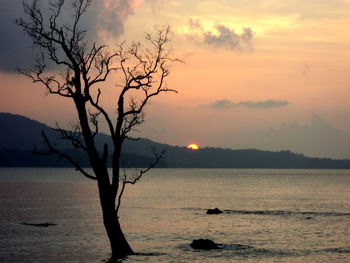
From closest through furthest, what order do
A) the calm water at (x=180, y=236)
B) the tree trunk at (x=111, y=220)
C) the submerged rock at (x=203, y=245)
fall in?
1. the tree trunk at (x=111, y=220)
2. the calm water at (x=180, y=236)
3. the submerged rock at (x=203, y=245)

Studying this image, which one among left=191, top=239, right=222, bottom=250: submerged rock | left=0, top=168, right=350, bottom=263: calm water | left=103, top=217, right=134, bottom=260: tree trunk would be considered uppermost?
left=103, top=217, right=134, bottom=260: tree trunk

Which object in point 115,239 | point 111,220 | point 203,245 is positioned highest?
point 111,220

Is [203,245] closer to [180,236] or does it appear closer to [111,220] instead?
[180,236]

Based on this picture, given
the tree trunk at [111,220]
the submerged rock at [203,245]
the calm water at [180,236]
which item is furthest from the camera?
the submerged rock at [203,245]

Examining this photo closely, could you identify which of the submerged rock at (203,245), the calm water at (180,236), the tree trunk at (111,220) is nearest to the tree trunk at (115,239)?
the tree trunk at (111,220)

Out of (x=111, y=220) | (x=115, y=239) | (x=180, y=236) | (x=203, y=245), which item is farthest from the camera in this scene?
(x=180, y=236)

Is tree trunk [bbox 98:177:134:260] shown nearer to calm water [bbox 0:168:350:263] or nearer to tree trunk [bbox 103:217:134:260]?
tree trunk [bbox 103:217:134:260]

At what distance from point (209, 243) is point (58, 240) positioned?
15229 mm

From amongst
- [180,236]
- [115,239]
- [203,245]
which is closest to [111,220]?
[115,239]

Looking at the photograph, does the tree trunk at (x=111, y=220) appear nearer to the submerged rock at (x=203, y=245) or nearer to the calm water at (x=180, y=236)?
the calm water at (x=180, y=236)

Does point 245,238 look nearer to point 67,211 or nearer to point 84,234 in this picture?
point 84,234

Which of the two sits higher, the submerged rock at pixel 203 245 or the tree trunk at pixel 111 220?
the tree trunk at pixel 111 220

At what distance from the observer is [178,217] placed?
8144cm

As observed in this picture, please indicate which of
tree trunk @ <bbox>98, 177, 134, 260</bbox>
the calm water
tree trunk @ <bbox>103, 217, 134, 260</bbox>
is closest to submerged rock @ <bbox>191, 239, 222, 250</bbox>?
the calm water
